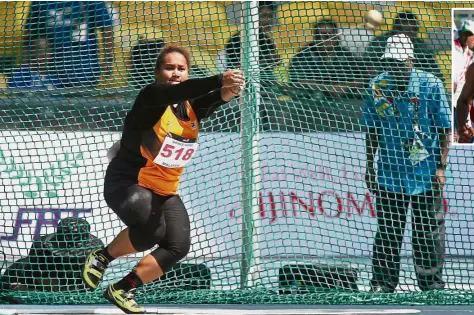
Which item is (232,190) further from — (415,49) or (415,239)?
(415,49)

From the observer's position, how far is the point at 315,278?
6.62m

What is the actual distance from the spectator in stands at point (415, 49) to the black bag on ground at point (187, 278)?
186cm

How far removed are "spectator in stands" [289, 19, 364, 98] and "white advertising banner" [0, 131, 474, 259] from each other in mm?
356

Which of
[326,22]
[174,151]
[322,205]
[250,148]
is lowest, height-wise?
[322,205]

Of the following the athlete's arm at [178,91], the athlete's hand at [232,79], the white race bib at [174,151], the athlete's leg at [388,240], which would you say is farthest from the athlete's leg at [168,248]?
the athlete's leg at [388,240]

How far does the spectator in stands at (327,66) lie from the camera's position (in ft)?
22.6

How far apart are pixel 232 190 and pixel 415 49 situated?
67.1 inches

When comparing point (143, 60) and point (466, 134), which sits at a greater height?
point (143, 60)

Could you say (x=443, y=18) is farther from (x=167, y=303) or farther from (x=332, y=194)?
(x=167, y=303)

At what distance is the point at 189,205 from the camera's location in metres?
7.19

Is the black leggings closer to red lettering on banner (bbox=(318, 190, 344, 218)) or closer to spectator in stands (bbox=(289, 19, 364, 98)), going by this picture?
spectator in stands (bbox=(289, 19, 364, 98))

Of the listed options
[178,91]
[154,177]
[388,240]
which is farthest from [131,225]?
[388,240]

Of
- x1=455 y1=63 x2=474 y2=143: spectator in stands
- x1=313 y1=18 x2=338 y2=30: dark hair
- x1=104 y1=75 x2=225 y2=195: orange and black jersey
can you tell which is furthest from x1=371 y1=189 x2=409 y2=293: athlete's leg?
x1=104 y1=75 x2=225 y2=195: orange and black jersey

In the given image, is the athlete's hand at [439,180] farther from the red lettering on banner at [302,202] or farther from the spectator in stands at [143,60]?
the spectator in stands at [143,60]
